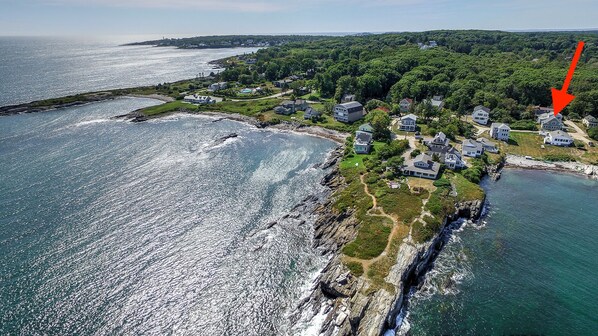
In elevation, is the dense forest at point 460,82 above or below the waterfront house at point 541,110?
above

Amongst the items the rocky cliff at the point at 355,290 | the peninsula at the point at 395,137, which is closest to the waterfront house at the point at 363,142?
the peninsula at the point at 395,137

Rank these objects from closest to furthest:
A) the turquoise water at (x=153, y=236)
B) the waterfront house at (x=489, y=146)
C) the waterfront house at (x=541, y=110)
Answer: the turquoise water at (x=153, y=236) < the waterfront house at (x=489, y=146) < the waterfront house at (x=541, y=110)

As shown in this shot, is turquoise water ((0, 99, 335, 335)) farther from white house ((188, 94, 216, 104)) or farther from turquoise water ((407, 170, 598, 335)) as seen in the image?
white house ((188, 94, 216, 104))

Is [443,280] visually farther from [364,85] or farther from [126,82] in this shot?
[126,82]

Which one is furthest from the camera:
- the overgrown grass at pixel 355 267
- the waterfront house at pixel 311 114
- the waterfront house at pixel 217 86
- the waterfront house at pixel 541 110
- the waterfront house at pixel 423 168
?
the waterfront house at pixel 217 86

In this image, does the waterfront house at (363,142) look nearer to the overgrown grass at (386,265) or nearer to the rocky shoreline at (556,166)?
the rocky shoreline at (556,166)

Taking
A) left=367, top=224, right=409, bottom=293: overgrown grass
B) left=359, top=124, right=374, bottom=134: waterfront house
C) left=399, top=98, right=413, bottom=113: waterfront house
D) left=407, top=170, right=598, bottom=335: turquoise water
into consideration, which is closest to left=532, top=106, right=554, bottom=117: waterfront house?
left=399, top=98, right=413, bottom=113: waterfront house
